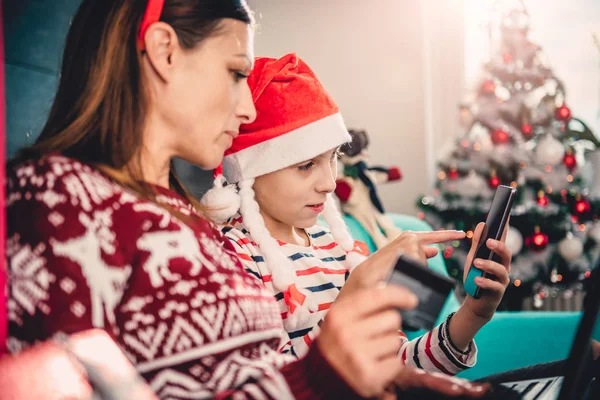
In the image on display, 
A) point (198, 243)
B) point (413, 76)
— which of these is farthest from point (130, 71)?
point (413, 76)

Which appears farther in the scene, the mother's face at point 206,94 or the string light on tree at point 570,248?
the string light on tree at point 570,248

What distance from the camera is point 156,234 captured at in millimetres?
561

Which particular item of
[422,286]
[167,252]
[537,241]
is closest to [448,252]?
[537,241]

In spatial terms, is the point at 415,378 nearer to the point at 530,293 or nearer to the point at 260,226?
the point at 260,226

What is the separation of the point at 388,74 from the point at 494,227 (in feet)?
7.17

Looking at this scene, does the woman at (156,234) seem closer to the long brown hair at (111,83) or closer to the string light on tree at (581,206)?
the long brown hair at (111,83)

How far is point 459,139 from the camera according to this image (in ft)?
9.06

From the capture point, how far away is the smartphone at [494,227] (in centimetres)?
87

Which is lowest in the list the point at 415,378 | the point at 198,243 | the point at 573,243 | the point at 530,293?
the point at 530,293

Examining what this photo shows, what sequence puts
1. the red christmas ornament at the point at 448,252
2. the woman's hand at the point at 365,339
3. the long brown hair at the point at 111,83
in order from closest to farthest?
1. the woman's hand at the point at 365,339
2. the long brown hair at the point at 111,83
3. the red christmas ornament at the point at 448,252

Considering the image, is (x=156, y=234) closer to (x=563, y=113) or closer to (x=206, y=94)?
(x=206, y=94)

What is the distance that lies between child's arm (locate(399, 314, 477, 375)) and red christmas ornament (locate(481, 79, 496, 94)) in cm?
204

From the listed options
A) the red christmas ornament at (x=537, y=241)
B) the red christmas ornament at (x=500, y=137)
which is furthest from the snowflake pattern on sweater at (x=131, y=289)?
the red christmas ornament at (x=500, y=137)

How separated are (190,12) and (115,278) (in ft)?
1.06
